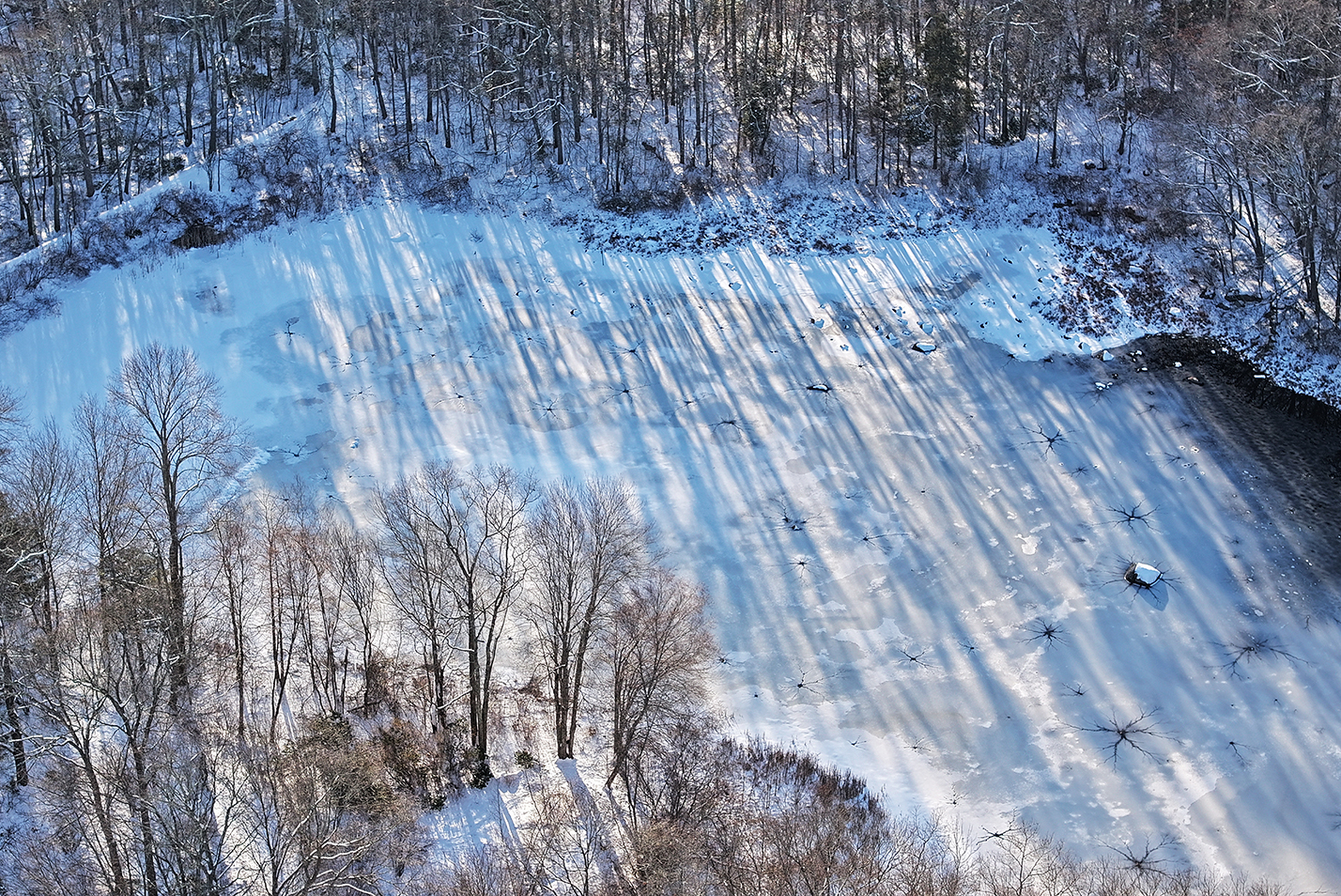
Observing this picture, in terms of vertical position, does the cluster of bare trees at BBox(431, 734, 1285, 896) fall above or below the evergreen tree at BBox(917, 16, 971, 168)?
below

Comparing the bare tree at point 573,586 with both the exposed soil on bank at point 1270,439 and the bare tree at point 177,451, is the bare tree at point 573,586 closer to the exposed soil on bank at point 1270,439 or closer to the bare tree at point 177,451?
the bare tree at point 177,451

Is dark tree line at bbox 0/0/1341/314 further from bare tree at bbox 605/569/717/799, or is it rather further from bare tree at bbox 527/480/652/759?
bare tree at bbox 605/569/717/799

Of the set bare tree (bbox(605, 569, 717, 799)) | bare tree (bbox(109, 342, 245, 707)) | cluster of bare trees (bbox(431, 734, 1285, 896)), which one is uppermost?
bare tree (bbox(109, 342, 245, 707))

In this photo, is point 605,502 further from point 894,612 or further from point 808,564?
point 894,612

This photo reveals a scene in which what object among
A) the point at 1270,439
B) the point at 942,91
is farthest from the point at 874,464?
the point at 942,91

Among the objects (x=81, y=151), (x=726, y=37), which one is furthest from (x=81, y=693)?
(x=726, y=37)

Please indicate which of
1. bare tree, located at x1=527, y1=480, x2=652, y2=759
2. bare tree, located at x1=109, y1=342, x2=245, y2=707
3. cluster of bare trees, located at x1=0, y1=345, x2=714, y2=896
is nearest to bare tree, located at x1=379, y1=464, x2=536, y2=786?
cluster of bare trees, located at x1=0, y1=345, x2=714, y2=896

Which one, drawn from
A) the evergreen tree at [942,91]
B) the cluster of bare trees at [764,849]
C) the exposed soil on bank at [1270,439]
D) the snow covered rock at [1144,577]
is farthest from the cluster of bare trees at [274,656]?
the evergreen tree at [942,91]
